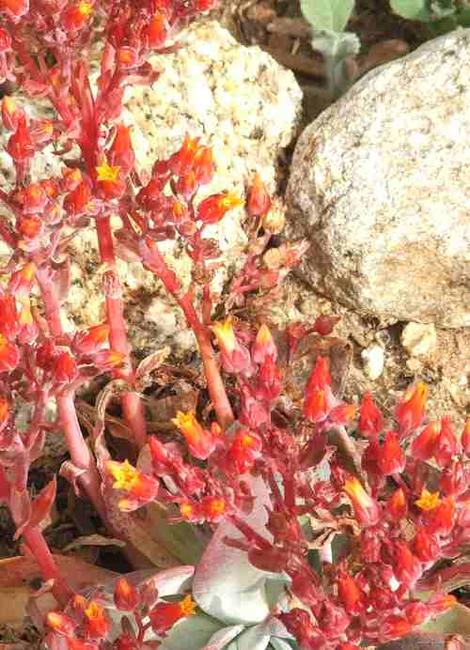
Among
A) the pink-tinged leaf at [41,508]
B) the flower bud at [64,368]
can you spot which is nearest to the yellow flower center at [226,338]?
the flower bud at [64,368]

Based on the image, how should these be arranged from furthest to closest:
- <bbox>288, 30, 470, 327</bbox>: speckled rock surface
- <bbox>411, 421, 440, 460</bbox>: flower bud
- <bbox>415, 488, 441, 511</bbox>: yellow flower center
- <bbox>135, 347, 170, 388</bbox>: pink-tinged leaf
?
<bbox>288, 30, 470, 327</bbox>: speckled rock surface
<bbox>135, 347, 170, 388</bbox>: pink-tinged leaf
<bbox>411, 421, 440, 460</bbox>: flower bud
<bbox>415, 488, 441, 511</bbox>: yellow flower center

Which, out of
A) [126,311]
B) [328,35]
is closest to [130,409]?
[126,311]

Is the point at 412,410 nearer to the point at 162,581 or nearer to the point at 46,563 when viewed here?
the point at 162,581

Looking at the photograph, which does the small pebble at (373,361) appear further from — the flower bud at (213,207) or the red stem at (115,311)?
the flower bud at (213,207)

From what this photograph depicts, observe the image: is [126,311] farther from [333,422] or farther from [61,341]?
[333,422]

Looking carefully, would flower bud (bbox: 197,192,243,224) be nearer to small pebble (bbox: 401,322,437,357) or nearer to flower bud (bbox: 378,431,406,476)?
flower bud (bbox: 378,431,406,476)

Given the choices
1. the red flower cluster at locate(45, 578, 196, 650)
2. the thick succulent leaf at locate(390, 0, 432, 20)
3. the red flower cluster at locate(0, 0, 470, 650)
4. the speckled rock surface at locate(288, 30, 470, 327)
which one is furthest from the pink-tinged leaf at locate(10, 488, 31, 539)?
the thick succulent leaf at locate(390, 0, 432, 20)
